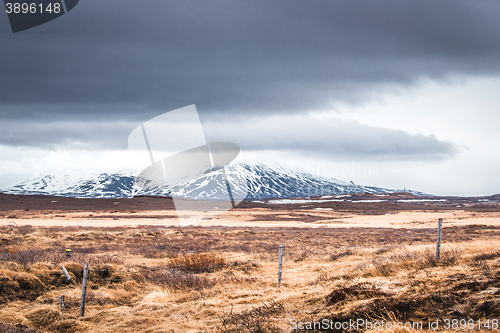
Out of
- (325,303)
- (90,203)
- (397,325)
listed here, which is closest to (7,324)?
(325,303)

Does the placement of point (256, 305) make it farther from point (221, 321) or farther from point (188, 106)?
point (188, 106)

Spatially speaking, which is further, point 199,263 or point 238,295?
point 199,263

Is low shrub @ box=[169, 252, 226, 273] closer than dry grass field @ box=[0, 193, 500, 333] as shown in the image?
No

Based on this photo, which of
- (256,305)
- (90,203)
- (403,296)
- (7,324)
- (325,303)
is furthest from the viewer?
(90,203)

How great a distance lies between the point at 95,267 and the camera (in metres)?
12.9

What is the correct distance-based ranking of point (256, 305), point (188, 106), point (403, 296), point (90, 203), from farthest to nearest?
point (90, 203) → point (188, 106) → point (256, 305) → point (403, 296)

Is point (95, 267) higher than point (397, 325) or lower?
lower

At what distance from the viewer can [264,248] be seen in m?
22.8

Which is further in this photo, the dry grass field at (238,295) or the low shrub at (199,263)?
the low shrub at (199,263)

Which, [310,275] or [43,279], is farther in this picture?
[310,275]

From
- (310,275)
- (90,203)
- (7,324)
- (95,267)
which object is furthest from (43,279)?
(90,203)

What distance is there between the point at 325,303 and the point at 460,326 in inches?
110

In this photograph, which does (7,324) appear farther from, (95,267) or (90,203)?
(90,203)

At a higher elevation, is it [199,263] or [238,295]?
[238,295]
